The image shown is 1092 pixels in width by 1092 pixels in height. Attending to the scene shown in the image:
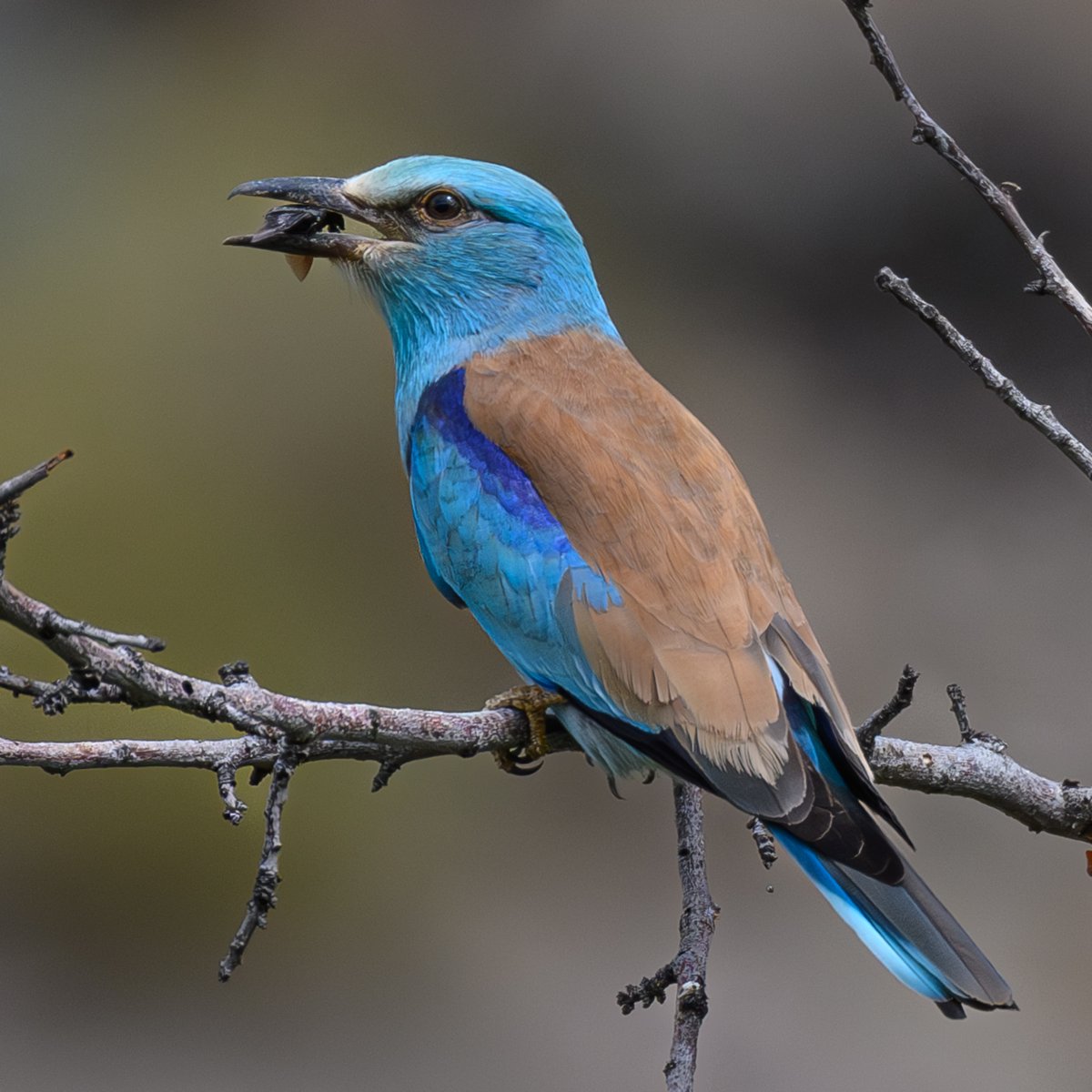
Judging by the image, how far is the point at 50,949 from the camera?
629 centimetres

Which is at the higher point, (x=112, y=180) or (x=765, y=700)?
(x=112, y=180)

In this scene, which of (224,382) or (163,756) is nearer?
(163,756)

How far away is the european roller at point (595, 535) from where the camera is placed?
2.86 m

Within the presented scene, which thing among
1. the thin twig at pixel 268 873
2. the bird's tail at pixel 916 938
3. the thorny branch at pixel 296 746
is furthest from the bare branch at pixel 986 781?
the thin twig at pixel 268 873

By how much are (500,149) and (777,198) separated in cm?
155

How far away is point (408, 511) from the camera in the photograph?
686cm

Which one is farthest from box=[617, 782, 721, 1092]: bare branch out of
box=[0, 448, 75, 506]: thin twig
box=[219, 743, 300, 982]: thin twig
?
box=[0, 448, 75, 506]: thin twig

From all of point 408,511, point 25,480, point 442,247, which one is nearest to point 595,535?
point 442,247

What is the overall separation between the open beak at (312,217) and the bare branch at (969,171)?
5.24ft

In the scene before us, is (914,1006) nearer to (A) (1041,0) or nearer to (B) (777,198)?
(B) (777,198)

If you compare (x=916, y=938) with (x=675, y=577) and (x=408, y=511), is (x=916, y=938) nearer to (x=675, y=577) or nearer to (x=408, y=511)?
(x=675, y=577)

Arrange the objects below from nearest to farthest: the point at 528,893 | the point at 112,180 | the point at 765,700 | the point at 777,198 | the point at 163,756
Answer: the point at 163,756, the point at 765,700, the point at 528,893, the point at 112,180, the point at 777,198

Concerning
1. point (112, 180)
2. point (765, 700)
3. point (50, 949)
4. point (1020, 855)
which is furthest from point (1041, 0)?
point (50, 949)

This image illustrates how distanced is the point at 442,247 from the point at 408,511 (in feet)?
9.93
